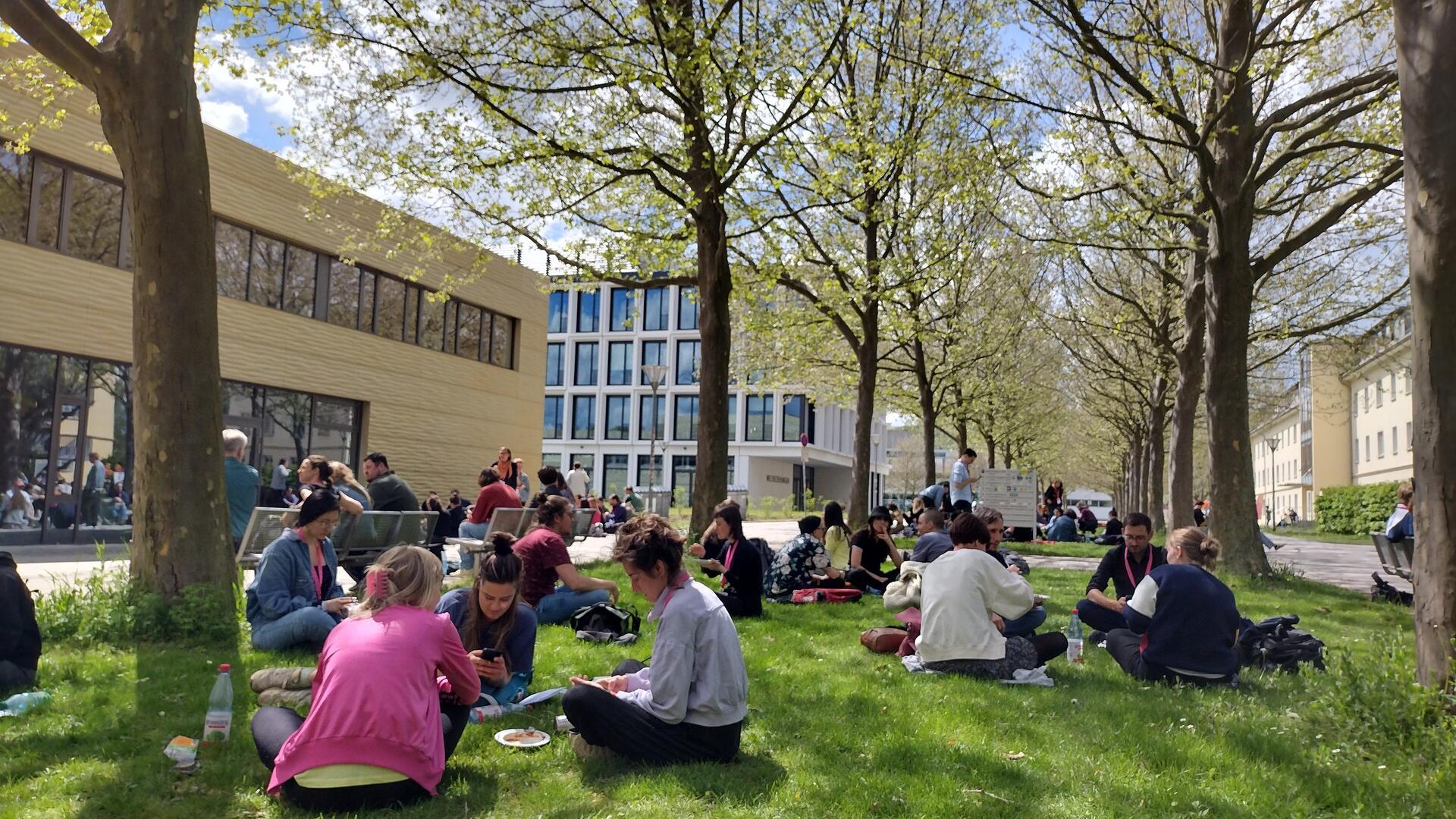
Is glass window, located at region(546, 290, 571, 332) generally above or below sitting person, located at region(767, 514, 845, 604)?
above

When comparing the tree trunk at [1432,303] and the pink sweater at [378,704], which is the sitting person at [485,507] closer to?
the pink sweater at [378,704]

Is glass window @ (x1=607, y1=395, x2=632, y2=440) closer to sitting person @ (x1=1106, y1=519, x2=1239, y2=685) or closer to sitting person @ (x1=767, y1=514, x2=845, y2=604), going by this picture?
sitting person @ (x1=767, y1=514, x2=845, y2=604)

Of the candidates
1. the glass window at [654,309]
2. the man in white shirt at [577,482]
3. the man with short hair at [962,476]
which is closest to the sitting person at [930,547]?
the man with short hair at [962,476]

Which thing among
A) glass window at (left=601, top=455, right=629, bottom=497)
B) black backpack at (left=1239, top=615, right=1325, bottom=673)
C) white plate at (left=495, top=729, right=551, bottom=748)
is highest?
glass window at (left=601, top=455, right=629, bottom=497)

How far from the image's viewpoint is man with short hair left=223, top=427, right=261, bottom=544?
31.7 ft

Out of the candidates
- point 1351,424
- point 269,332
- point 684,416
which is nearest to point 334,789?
point 269,332

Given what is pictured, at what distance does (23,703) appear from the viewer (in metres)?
5.73

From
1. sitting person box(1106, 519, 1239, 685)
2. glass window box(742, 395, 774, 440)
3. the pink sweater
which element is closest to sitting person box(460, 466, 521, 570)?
sitting person box(1106, 519, 1239, 685)

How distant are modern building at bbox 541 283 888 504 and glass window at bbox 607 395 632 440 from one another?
0.05 meters

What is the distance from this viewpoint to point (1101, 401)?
41.4m

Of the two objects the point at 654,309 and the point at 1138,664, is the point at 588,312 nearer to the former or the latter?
the point at 654,309

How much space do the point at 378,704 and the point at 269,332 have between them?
20976 millimetres

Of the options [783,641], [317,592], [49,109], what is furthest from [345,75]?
[783,641]

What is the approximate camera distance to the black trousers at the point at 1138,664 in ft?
23.0
